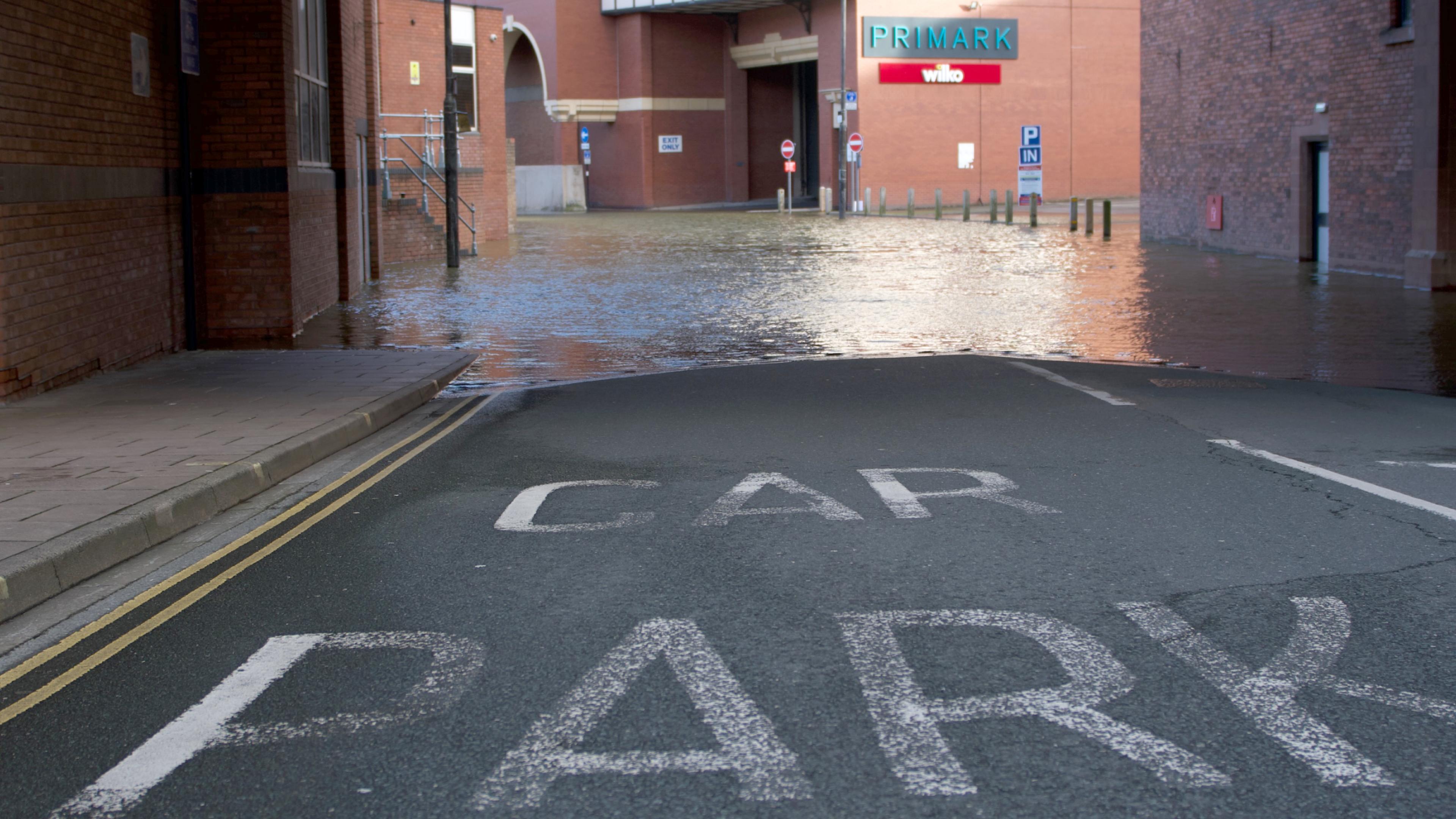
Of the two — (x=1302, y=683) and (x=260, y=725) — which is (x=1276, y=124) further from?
(x=260, y=725)

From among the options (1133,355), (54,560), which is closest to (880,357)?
(1133,355)

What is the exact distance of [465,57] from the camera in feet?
138

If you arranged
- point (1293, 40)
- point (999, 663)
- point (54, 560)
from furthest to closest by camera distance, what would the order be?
point (1293, 40), point (54, 560), point (999, 663)

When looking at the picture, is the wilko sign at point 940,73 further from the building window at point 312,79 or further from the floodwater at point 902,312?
the building window at point 312,79

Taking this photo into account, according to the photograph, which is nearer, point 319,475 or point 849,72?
point 319,475

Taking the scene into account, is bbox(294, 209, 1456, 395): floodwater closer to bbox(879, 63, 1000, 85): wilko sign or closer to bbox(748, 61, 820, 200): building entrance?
bbox(879, 63, 1000, 85): wilko sign

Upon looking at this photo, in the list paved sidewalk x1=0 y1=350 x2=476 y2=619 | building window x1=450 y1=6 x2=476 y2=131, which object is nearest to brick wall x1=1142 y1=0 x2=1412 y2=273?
paved sidewalk x1=0 y1=350 x2=476 y2=619

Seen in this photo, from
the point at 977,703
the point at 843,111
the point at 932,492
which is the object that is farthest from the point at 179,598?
the point at 843,111

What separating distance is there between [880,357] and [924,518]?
23.3ft

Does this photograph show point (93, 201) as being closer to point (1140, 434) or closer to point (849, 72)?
point (1140, 434)

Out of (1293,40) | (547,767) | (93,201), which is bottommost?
(547,767)

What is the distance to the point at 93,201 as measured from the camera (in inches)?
470

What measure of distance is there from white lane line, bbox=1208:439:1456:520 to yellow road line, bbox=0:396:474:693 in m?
5.22

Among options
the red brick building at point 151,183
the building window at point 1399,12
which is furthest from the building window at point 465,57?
the building window at point 1399,12
